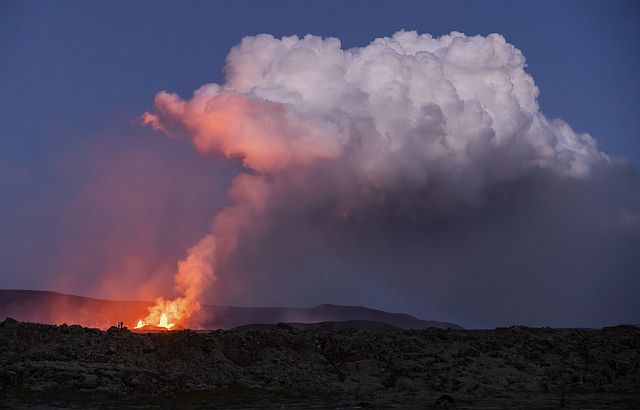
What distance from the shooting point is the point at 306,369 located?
4275cm

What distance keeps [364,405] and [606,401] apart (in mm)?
12893

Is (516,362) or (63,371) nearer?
(63,371)

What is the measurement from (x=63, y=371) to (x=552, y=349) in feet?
100

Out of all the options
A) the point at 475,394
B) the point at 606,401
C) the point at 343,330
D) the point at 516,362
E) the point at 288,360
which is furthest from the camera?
the point at 343,330

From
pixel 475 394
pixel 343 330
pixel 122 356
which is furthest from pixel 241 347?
pixel 475 394

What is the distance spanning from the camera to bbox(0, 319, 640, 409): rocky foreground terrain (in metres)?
36.8

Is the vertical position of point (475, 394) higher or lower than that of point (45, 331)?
lower

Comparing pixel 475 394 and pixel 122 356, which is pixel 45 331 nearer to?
pixel 122 356

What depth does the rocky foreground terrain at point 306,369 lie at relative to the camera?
36.8 meters

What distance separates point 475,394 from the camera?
4053 cm

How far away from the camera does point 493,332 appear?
53656mm

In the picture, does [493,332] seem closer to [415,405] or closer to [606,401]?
[606,401]

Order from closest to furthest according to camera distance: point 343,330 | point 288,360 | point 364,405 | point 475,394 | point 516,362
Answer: point 364,405 < point 475,394 < point 288,360 < point 516,362 < point 343,330

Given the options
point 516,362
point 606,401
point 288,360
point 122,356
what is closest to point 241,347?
point 288,360
